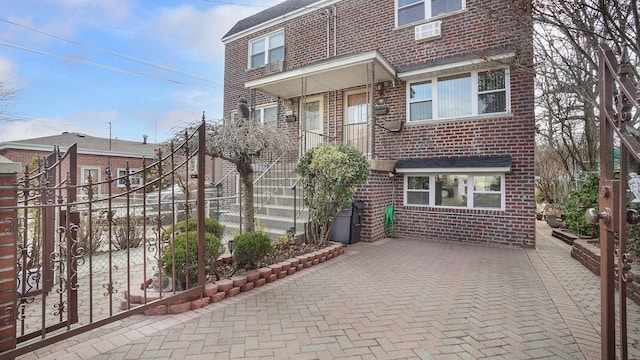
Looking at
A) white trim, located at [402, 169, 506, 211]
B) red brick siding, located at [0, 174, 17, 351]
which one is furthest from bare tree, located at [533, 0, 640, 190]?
red brick siding, located at [0, 174, 17, 351]

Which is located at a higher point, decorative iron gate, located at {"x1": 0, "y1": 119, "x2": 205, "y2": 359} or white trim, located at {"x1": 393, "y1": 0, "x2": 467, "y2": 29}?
white trim, located at {"x1": 393, "y1": 0, "x2": 467, "y2": 29}

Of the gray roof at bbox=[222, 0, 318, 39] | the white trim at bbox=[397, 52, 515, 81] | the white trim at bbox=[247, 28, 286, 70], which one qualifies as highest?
the gray roof at bbox=[222, 0, 318, 39]

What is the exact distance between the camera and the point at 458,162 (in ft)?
24.8

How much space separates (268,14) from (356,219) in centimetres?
963

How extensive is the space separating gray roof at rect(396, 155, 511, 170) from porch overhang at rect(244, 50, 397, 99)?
2.53 m

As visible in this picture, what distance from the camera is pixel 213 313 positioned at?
3297 millimetres

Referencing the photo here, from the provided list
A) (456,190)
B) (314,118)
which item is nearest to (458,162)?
(456,190)

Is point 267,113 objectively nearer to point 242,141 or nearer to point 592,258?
point 242,141

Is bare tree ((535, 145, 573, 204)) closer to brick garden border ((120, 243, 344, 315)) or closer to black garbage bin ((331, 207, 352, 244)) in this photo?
black garbage bin ((331, 207, 352, 244))

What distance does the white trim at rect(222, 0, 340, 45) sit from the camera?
34.0ft

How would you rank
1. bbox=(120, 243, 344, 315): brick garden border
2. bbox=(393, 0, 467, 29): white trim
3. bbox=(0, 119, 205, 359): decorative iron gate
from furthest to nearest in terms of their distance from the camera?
bbox=(393, 0, 467, 29): white trim → bbox=(120, 243, 344, 315): brick garden border → bbox=(0, 119, 205, 359): decorative iron gate

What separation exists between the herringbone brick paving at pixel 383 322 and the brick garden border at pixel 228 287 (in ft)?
0.34

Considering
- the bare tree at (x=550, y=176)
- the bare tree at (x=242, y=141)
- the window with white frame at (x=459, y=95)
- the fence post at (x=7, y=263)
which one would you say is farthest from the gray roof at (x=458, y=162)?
the bare tree at (x=550, y=176)

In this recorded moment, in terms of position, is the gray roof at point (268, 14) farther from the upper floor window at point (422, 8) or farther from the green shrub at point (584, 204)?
the green shrub at point (584, 204)
